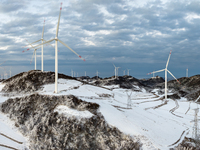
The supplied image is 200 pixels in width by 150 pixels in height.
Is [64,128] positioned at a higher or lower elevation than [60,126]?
lower

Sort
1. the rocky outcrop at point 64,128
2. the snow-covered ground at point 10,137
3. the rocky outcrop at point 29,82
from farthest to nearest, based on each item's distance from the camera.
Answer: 1. the rocky outcrop at point 29,82
2. the rocky outcrop at point 64,128
3. the snow-covered ground at point 10,137

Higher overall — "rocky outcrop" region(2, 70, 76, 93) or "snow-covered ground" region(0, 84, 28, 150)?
"rocky outcrop" region(2, 70, 76, 93)

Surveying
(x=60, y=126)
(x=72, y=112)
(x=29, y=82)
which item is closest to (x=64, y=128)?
(x=60, y=126)

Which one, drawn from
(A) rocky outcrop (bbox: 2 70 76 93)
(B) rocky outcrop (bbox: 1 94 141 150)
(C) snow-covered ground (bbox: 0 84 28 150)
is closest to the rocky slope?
(B) rocky outcrop (bbox: 1 94 141 150)

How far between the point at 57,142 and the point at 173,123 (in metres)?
30.7

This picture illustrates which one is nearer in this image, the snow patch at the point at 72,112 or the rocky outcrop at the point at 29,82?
the snow patch at the point at 72,112

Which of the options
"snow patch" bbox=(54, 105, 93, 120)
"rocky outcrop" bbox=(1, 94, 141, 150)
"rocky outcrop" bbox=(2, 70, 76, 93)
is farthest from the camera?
"rocky outcrop" bbox=(2, 70, 76, 93)

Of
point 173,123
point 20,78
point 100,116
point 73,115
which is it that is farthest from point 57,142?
point 20,78

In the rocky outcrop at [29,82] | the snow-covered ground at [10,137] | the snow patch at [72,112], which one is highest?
the rocky outcrop at [29,82]

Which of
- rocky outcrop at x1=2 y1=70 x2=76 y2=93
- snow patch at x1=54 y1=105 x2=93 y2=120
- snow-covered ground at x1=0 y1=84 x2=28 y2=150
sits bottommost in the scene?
snow-covered ground at x1=0 y1=84 x2=28 y2=150

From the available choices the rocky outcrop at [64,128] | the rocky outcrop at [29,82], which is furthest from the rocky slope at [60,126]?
the rocky outcrop at [29,82]

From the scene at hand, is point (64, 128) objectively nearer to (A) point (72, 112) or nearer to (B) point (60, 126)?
(B) point (60, 126)

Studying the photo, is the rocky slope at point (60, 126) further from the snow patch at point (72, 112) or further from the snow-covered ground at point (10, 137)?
the snow-covered ground at point (10, 137)

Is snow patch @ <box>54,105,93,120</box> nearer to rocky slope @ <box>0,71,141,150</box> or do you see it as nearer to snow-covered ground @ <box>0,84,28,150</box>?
rocky slope @ <box>0,71,141,150</box>
